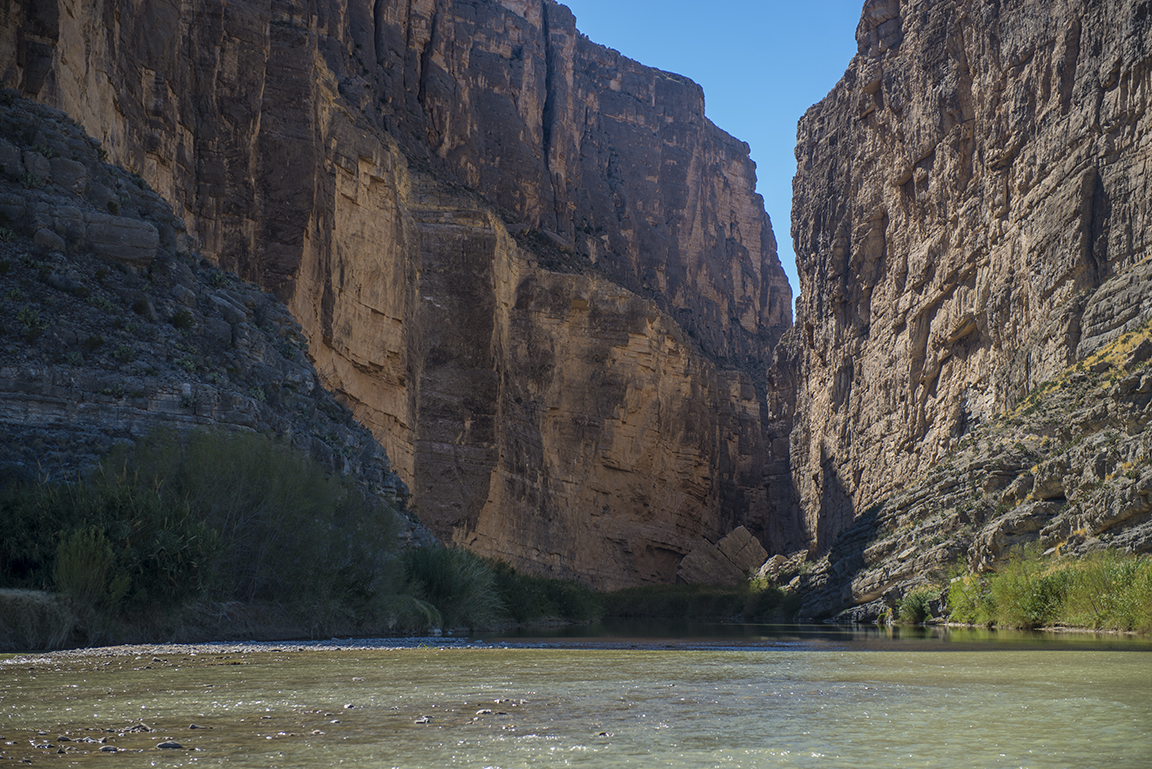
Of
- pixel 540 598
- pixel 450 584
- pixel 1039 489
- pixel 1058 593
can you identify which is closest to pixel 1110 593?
pixel 1058 593

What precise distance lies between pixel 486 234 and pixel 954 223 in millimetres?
27833

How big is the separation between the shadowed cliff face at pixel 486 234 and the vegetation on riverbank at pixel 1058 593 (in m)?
26.0

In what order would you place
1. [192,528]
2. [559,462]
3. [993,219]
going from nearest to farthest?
[192,528] → [993,219] → [559,462]

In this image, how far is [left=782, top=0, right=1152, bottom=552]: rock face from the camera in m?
47.0

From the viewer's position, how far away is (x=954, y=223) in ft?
209

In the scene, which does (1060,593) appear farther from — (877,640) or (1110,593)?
(877,640)

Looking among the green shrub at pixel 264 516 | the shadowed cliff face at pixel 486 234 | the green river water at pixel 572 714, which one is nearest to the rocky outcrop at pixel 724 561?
the shadowed cliff face at pixel 486 234

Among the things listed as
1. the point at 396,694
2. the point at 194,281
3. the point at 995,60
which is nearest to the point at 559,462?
the point at 995,60

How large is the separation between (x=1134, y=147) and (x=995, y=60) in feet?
53.3

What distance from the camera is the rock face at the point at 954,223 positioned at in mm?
46969

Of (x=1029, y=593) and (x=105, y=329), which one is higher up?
(x=105, y=329)

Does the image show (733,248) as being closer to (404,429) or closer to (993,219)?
(993,219)

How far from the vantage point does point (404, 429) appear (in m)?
52.3

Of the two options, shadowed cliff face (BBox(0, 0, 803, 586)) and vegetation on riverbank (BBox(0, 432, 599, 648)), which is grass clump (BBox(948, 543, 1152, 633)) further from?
shadowed cliff face (BBox(0, 0, 803, 586))
